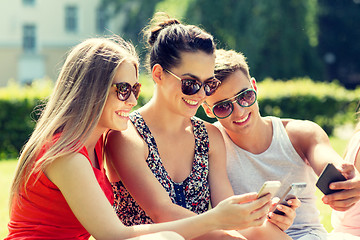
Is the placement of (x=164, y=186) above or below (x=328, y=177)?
below

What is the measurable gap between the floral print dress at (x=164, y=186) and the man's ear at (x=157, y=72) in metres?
0.25

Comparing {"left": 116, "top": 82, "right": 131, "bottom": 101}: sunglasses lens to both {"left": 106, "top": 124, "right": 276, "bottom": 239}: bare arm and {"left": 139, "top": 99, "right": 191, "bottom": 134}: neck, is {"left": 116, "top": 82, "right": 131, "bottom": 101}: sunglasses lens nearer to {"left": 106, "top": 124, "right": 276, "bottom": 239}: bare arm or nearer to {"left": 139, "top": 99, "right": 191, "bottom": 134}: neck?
{"left": 106, "top": 124, "right": 276, "bottom": 239}: bare arm

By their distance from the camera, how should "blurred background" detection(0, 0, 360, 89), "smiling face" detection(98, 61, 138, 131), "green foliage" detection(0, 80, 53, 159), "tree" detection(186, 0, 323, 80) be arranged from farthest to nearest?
"blurred background" detection(0, 0, 360, 89)
"tree" detection(186, 0, 323, 80)
"green foliage" detection(0, 80, 53, 159)
"smiling face" detection(98, 61, 138, 131)

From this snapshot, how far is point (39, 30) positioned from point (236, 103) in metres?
39.6

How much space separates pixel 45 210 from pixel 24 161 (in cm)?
29

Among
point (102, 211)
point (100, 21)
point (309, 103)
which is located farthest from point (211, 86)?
point (100, 21)

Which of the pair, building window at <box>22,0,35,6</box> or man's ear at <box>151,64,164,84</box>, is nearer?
man's ear at <box>151,64,164,84</box>

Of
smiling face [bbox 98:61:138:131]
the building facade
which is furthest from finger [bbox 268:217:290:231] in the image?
the building facade

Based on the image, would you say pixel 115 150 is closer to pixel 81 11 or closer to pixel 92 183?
pixel 92 183

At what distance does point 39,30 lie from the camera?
40594 mm

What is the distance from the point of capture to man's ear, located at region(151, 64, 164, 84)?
3.19 metres

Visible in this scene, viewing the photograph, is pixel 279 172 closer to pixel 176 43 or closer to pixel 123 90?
pixel 176 43

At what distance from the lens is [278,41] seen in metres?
24.8

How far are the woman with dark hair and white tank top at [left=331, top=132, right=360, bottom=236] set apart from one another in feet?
2.52
